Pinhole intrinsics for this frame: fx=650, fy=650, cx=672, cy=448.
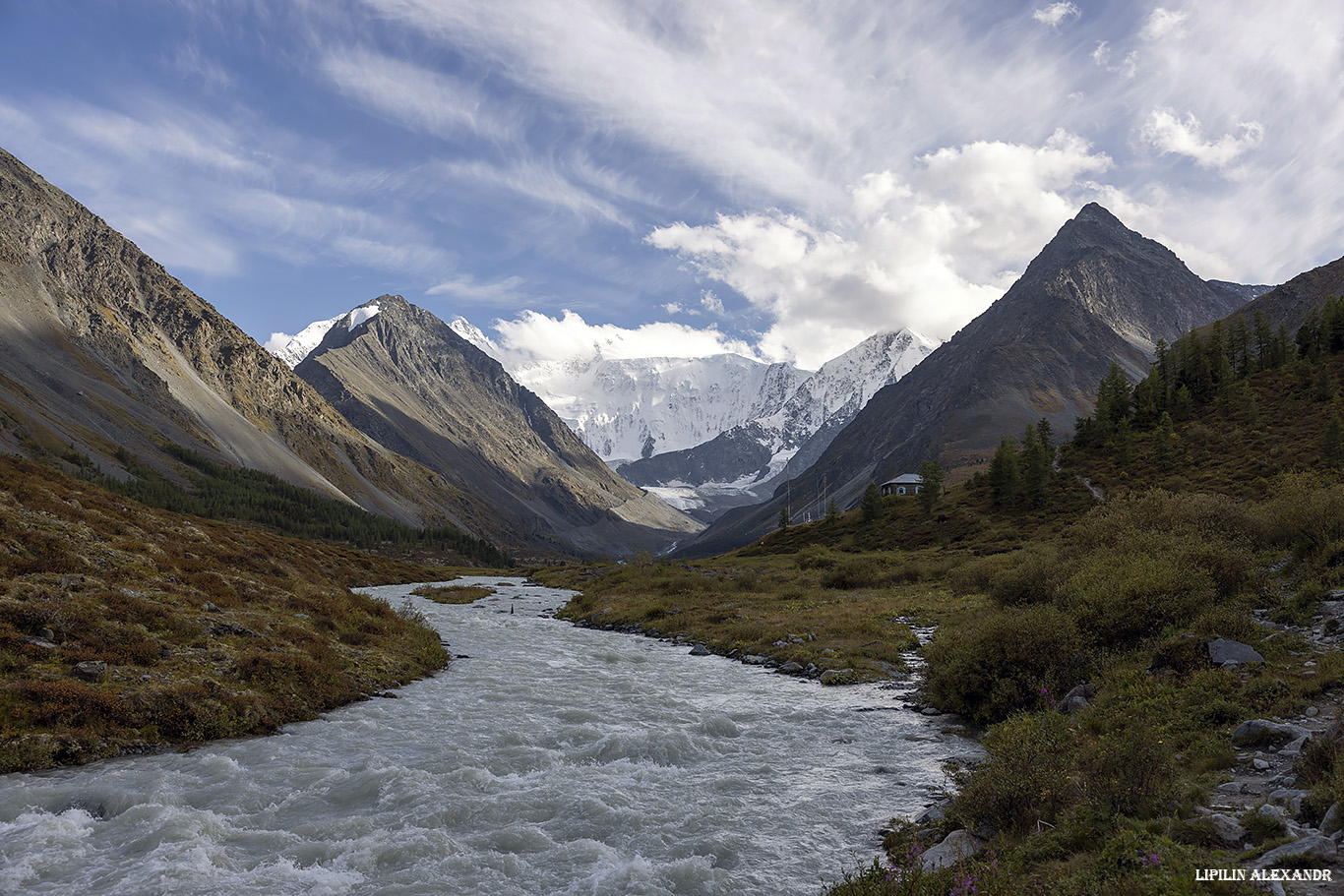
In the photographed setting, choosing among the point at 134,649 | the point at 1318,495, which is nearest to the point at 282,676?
the point at 134,649

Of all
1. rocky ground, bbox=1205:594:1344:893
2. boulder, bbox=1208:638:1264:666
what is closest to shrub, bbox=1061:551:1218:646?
boulder, bbox=1208:638:1264:666

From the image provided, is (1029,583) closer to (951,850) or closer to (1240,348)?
(951,850)

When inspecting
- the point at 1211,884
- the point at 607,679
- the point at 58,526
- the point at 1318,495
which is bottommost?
the point at 607,679

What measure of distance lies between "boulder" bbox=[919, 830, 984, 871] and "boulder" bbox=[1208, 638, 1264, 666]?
8.44 m

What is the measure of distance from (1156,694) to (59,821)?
2212cm

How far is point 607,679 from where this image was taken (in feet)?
91.2

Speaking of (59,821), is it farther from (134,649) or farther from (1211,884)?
(1211,884)

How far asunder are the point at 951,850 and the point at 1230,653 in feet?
30.8

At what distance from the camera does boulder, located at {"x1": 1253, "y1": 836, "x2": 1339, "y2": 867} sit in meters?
6.79

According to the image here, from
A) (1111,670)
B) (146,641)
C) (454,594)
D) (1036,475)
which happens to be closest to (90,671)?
(146,641)

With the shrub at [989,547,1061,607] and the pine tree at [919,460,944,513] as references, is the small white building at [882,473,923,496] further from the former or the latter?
the shrub at [989,547,1061,607]

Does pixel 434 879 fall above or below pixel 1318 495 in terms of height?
below

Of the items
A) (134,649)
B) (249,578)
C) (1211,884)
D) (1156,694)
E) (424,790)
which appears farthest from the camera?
(249,578)

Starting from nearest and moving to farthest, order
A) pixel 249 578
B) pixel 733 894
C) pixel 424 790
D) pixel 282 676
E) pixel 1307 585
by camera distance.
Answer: pixel 733 894 < pixel 424 790 < pixel 1307 585 < pixel 282 676 < pixel 249 578
